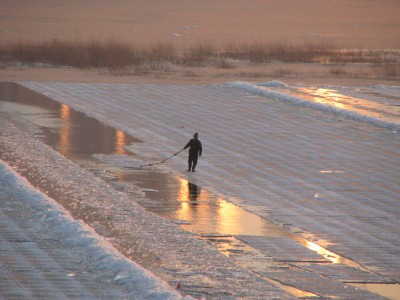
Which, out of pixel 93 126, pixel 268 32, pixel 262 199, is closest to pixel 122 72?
pixel 93 126

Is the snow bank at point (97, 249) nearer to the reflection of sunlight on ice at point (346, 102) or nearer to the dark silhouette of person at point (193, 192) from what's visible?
the dark silhouette of person at point (193, 192)

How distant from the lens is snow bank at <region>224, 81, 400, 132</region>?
25.9 meters

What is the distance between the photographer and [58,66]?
45.2m

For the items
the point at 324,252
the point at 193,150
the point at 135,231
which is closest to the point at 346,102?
the point at 193,150

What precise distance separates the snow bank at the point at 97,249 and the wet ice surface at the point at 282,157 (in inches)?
61.6

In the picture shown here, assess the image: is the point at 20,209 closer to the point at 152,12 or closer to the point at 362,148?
the point at 362,148

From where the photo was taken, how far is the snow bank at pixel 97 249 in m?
10.6

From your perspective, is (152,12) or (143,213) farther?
(152,12)

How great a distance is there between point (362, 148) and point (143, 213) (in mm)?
8460

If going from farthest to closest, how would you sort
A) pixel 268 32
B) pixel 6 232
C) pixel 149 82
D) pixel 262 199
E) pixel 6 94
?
1. pixel 268 32
2. pixel 149 82
3. pixel 6 94
4. pixel 262 199
5. pixel 6 232

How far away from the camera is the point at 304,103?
98.7 feet

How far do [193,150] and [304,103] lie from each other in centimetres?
1286

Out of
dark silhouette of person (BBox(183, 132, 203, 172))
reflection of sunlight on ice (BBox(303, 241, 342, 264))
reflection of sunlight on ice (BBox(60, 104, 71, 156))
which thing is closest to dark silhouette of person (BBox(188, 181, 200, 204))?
dark silhouette of person (BBox(183, 132, 203, 172))

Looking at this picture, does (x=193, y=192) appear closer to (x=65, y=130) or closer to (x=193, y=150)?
(x=193, y=150)
